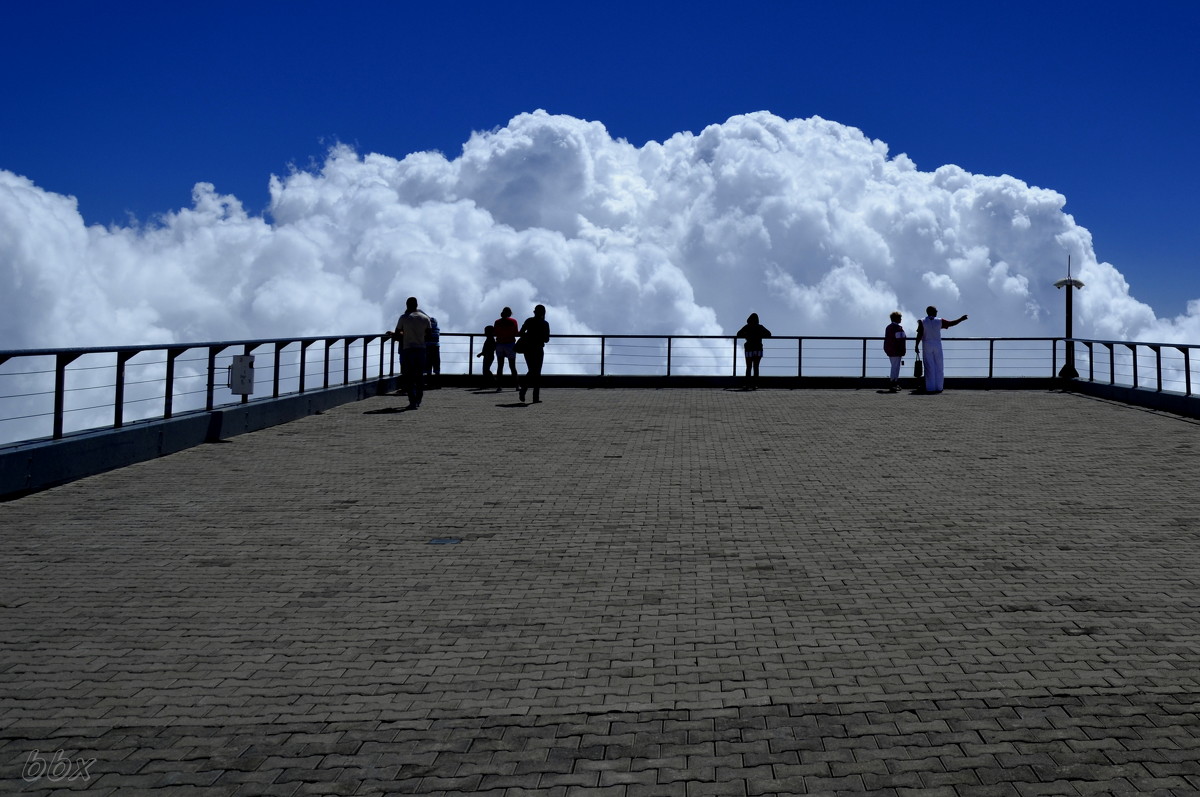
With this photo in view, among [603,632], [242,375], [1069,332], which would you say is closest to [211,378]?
[242,375]

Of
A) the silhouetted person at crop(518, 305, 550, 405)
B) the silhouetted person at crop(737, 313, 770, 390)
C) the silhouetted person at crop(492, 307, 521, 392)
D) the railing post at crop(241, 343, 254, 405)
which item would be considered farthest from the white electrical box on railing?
the silhouetted person at crop(737, 313, 770, 390)

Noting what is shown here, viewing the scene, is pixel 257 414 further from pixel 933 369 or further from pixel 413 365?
pixel 933 369

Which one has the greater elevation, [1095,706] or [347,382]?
[347,382]

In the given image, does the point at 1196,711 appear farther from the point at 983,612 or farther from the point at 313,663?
the point at 313,663

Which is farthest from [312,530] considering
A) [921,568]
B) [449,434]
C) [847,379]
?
[847,379]

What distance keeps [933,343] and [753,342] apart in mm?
4246

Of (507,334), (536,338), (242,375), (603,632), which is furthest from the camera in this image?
(507,334)

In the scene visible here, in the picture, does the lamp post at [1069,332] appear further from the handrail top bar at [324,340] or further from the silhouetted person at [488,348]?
the silhouetted person at [488,348]

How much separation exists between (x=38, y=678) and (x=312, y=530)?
12.8 ft

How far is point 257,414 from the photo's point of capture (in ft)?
58.5

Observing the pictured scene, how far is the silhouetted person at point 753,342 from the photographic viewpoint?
97.7 feet

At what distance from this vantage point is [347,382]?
2406 centimetres

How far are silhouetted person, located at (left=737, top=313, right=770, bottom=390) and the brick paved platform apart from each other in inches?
649

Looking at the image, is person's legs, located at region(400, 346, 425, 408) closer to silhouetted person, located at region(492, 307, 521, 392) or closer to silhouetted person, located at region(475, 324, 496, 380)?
silhouetted person, located at region(492, 307, 521, 392)
